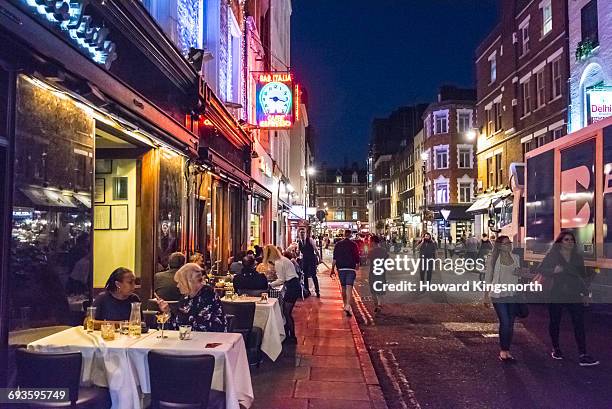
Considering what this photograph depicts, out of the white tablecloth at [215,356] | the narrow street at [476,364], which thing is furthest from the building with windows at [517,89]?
the white tablecloth at [215,356]

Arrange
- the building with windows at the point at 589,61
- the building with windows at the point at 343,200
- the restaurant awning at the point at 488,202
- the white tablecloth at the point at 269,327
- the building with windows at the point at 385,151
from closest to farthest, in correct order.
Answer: the white tablecloth at the point at 269,327 → the building with windows at the point at 589,61 → the restaurant awning at the point at 488,202 → the building with windows at the point at 385,151 → the building with windows at the point at 343,200

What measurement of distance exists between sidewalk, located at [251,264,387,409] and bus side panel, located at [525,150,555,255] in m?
5.69

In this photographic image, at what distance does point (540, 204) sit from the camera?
580 inches

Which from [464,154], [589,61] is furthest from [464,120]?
[589,61]

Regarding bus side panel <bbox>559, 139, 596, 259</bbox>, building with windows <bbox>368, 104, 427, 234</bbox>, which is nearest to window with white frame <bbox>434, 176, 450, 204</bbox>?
building with windows <bbox>368, 104, 427, 234</bbox>

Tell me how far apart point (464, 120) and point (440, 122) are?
2066 mm

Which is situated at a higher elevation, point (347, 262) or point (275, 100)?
point (275, 100)

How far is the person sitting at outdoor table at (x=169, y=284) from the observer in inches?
336

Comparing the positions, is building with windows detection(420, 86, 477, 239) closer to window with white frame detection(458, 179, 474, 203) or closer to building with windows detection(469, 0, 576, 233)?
window with white frame detection(458, 179, 474, 203)

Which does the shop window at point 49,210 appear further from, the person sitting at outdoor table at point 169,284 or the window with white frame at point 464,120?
the window with white frame at point 464,120

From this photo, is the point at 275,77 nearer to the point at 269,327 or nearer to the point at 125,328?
the point at 269,327

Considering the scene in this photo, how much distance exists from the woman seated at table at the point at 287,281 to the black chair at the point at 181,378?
5418mm

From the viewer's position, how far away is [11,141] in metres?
5.19

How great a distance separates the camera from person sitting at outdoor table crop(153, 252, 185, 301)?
852 cm
